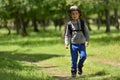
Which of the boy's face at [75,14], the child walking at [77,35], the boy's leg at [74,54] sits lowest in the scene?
the boy's leg at [74,54]

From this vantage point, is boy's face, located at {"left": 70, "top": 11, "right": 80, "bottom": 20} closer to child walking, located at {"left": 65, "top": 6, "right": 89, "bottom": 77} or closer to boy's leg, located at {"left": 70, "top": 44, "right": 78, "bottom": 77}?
child walking, located at {"left": 65, "top": 6, "right": 89, "bottom": 77}

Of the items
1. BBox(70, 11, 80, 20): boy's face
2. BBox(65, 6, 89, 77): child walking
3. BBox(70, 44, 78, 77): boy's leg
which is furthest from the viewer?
BBox(70, 44, 78, 77): boy's leg

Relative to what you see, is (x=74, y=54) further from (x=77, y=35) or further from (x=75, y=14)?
(x=75, y=14)

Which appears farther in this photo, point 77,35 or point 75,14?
point 77,35

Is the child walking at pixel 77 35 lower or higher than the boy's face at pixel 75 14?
lower

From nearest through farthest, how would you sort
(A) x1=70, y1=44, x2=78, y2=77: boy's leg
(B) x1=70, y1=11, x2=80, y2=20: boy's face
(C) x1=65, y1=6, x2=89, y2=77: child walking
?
1. (B) x1=70, y1=11, x2=80, y2=20: boy's face
2. (C) x1=65, y1=6, x2=89, y2=77: child walking
3. (A) x1=70, y1=44, x2=78, y2=77: boy's leg

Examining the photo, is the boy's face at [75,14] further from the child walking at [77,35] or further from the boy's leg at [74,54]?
the boy's leg at [74,54]

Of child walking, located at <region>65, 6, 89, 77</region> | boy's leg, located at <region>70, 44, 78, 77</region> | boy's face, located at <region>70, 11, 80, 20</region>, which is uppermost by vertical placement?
boy's face, located at <region>70, 11, 80, 20</region>

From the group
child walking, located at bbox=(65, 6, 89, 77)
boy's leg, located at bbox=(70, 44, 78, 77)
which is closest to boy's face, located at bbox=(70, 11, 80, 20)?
child walking, located at bbox=(65, 6, 89, 77)

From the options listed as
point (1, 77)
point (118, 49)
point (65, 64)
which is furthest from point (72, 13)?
point (118, 49)

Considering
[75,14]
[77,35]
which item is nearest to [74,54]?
[77,35]

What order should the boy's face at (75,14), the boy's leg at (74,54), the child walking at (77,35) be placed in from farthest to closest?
the boy's leg at (74,54) → the child walking at (77,35) → the boy's face at (75,14)

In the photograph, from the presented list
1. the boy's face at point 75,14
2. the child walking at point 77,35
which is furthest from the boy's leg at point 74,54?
the boy's face at point 75,14

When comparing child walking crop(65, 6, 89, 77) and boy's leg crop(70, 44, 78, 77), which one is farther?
boy's leg crop(70, 44, 78, 77)
